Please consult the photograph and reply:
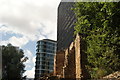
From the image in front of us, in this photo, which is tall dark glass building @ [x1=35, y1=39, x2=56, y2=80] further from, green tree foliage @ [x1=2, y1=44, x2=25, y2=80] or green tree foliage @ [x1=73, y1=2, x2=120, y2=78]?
green tree foliage @ [x1=73, y1=2, x2=120, y2=78]

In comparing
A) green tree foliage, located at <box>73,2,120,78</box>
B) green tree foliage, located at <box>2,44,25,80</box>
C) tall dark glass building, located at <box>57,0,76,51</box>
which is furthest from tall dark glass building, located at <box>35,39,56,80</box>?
green tree foliage, located at <box>73,2,120,78</box>

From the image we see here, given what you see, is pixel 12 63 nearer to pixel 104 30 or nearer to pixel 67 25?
pixel 67 25

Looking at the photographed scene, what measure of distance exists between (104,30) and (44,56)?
67728mm

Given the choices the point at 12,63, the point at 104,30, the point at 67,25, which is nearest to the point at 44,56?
the point at 67,25

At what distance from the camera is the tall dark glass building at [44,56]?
72.5 meters

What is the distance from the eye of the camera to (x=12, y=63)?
88.7 ft

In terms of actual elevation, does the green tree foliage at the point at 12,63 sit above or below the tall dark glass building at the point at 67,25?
below

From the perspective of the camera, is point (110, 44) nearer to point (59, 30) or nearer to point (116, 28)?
point (116, 28)

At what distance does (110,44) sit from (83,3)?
319 centimetres

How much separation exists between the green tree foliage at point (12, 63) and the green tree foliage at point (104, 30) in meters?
18.1

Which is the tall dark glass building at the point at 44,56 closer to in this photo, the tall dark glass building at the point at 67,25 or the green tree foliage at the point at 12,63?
the tall dark glass building at the point at 67,25

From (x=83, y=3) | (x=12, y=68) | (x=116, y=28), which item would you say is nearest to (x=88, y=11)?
(x=83, y=3)

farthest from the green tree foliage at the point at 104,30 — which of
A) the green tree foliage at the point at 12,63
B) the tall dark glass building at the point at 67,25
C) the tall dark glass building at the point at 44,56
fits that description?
the tall dark glass building at the point at 44,56

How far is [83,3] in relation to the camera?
401 inches
